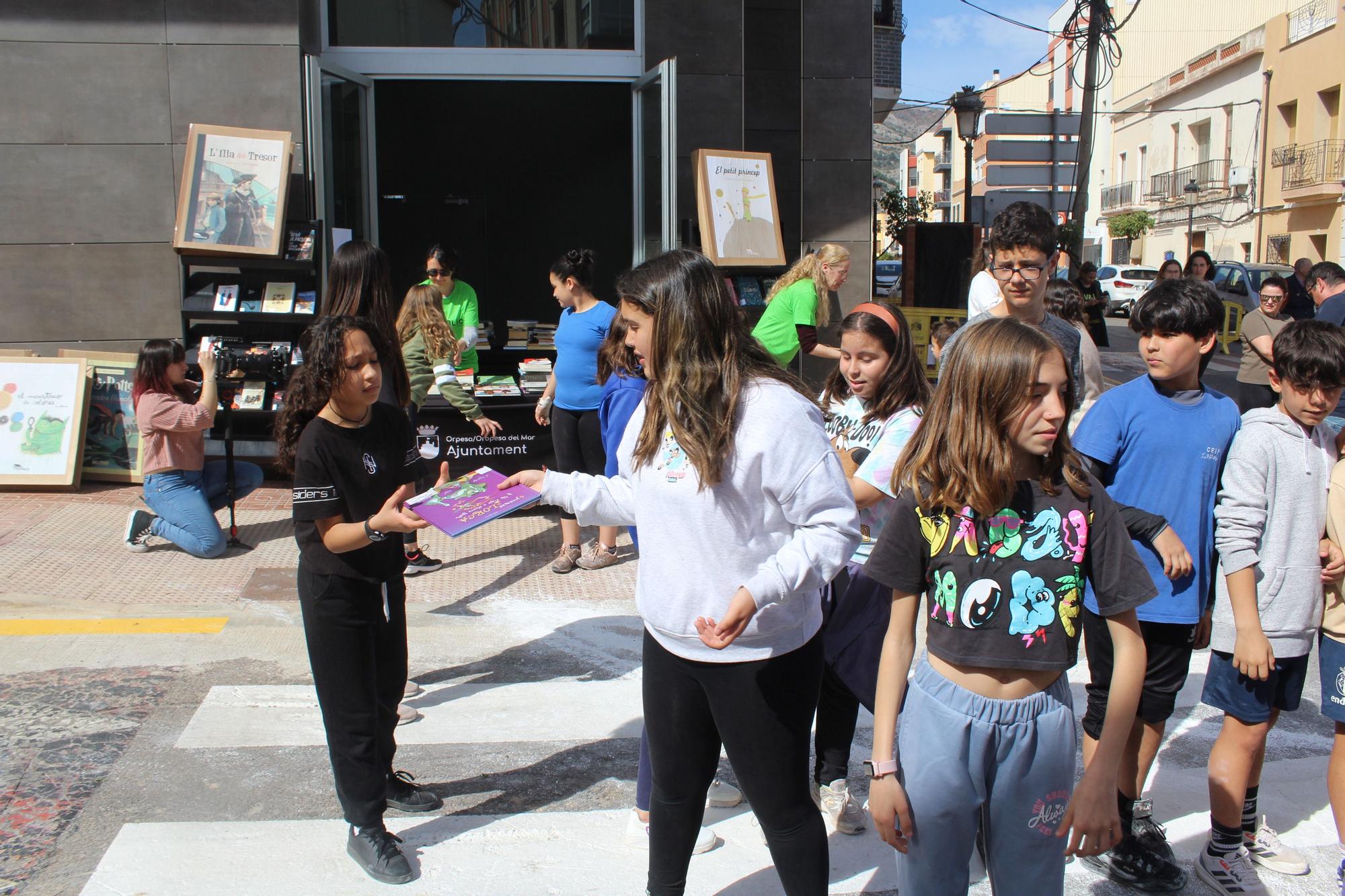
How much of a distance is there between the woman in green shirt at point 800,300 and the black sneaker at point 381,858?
4.48m

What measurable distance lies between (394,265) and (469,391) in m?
7.66

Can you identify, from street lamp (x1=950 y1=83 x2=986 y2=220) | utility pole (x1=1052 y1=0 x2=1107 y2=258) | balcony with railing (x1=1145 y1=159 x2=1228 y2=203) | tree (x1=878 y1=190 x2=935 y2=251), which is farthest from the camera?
balcony with railing (x1=1145 y1=159 x2=1228 y2=203)

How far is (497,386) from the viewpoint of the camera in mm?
7984

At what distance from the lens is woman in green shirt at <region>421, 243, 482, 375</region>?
23.2 ft

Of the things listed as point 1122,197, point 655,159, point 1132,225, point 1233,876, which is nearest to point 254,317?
point 655,159

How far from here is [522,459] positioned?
7777 millimetres

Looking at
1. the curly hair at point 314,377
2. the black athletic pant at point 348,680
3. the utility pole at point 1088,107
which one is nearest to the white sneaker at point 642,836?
the black athletic pant at point 348,680

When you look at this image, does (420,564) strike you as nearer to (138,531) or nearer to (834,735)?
(138,531)

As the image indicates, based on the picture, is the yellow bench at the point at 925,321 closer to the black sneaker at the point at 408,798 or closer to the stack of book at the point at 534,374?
the stack of book at the point at 534,374

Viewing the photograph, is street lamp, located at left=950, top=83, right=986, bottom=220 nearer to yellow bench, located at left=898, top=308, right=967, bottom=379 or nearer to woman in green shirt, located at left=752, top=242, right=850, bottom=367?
yellow bench, located at left=898, top=308, right=967, bottom=379

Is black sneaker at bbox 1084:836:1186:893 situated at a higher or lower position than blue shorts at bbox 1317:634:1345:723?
lower

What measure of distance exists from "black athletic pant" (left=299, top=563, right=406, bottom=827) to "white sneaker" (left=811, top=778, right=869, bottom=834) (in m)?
1.46

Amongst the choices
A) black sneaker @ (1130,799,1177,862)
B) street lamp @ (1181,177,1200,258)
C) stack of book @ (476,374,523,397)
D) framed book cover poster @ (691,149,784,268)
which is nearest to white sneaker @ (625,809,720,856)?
black sneaker @ (1130,799,1177,862)

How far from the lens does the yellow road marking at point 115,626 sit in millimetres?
5418
